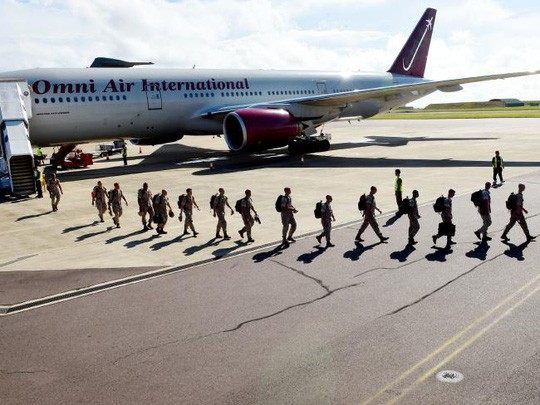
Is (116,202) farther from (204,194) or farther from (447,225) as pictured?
(447,225)

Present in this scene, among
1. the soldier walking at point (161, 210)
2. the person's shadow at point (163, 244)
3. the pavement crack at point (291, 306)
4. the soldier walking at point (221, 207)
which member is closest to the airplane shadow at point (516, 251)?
the pavement crack at point (291, 306)

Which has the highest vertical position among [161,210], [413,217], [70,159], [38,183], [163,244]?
[70,159]

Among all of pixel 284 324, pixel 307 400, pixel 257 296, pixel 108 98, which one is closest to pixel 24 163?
pixel 108 98

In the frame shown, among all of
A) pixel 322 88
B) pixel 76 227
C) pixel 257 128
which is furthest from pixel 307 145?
pixel 76 227

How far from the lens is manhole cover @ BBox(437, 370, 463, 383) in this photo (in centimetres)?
657

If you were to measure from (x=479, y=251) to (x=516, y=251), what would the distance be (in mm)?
781

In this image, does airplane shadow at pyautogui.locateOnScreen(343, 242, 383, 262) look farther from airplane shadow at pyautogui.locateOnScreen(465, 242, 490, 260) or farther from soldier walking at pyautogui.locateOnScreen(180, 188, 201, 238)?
soldier walking at pyautogui.locateOnScreen(180, 188, 201, 238)

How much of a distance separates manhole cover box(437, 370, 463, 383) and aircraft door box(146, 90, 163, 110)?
24.6 meters

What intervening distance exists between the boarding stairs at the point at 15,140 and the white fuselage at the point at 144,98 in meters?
0.84

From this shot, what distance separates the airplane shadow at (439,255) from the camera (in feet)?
37.9

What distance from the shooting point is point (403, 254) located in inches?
476

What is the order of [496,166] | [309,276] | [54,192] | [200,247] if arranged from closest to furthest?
[309,276]
[200,247]
[54,192]
[496,166]

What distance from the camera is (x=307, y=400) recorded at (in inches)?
249

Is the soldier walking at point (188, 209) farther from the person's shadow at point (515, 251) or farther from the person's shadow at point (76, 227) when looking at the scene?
the person's shadow at point (515, 251)
